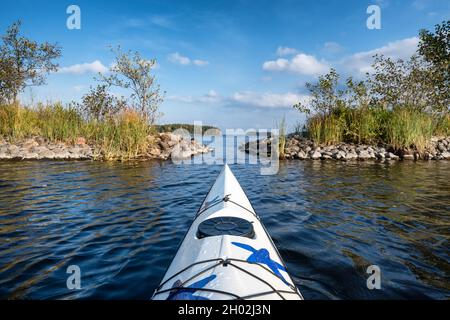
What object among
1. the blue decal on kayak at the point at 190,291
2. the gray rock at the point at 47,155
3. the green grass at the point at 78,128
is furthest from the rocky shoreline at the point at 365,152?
the blue decal on kayak at the point at 190,291

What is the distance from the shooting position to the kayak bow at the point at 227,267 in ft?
7.55

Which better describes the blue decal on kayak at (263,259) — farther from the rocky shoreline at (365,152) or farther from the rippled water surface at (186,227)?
the rocky shoreline at (365,152)

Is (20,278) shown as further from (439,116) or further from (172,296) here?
(439,116)

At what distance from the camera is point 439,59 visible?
1602cm

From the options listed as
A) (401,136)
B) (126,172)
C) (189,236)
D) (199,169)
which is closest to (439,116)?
(401,136)

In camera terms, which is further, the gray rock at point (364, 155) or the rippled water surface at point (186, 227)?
the gray rock at point (364, 155)

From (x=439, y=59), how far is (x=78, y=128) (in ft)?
67.6

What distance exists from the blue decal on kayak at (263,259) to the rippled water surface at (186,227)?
2.30 ft

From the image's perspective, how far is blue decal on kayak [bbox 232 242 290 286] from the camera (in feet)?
8.93

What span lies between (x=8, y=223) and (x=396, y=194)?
353 inches

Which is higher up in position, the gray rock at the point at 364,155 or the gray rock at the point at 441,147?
the gray rock at the point at 441,147

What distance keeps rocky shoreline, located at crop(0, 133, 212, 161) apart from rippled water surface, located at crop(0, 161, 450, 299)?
13.9 ft

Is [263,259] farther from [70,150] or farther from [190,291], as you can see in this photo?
[70,150]

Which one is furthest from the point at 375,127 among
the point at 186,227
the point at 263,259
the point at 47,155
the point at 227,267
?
the point at 47,155
